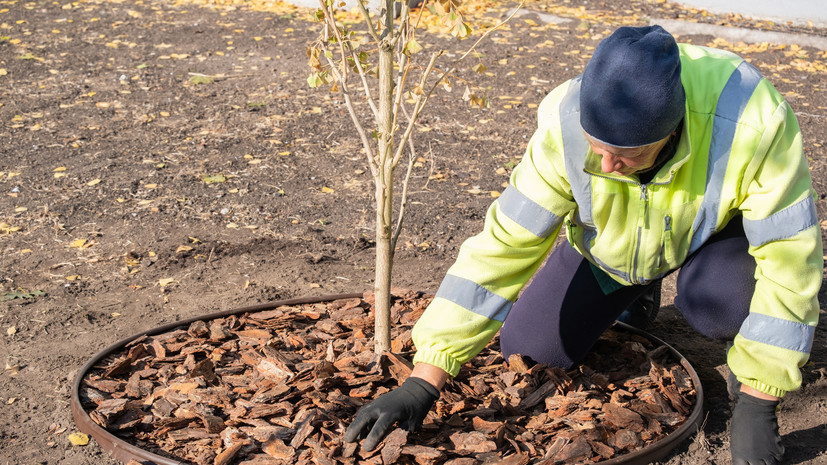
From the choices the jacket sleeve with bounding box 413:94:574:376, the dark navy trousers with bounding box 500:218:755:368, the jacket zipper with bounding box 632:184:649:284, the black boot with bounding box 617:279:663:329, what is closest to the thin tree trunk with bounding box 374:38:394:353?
the jacket sleeve with bounding box 413:94:574:376

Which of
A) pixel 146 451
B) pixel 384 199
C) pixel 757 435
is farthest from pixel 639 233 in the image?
pixel 146 451

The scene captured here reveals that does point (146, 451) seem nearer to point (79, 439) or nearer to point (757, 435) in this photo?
point (79, 439)

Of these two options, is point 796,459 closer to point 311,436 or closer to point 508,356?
point 508,356

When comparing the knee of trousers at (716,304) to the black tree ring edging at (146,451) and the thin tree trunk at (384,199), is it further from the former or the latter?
the thin tree trunk at (384,199)

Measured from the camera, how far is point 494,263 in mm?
2480

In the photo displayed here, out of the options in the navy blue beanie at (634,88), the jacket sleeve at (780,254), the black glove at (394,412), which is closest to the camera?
the navy blue beanie at (634,88)

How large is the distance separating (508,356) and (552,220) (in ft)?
2.65

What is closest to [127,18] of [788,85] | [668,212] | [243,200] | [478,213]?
[243,200]

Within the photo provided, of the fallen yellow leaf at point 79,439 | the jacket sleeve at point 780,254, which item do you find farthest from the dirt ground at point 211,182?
the jacket sleeve at point 780,254

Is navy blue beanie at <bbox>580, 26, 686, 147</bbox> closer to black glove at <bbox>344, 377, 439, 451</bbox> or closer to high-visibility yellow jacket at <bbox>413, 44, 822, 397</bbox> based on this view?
high-visibility yellow jacket at <bbox>413, 44, 822, 397</bbox>

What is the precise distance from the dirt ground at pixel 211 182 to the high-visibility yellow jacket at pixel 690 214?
0.62m

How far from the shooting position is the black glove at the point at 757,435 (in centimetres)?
247

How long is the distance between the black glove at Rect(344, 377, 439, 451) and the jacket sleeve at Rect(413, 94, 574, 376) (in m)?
0.10

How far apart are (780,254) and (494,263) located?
84 cm
